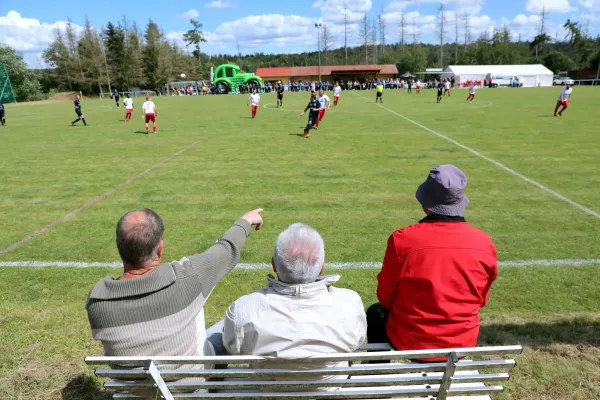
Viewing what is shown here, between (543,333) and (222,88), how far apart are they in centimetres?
5922

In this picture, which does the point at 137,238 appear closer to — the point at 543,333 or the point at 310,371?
the point at 310,371

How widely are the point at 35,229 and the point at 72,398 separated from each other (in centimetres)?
481

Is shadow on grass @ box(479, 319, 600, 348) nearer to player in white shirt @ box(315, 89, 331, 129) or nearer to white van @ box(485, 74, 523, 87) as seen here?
player in white shirt @ box(315, 89, 331, 129)

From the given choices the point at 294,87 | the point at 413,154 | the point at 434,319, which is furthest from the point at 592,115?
the point at 294,87

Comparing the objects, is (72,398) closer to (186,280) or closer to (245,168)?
(186,280)

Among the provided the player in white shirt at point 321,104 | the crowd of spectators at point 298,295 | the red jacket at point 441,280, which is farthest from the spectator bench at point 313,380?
the player in white shirt at point 321,104

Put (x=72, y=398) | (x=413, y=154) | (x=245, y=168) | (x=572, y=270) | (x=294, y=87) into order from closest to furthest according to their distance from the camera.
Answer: (x=72, y=398) → (x=572, y=270) → (x=245, y=168) → (x=413, y=154) → (x=294, y=87)

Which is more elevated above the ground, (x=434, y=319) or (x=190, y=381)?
(x=434, y=319)

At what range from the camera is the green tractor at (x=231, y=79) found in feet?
190

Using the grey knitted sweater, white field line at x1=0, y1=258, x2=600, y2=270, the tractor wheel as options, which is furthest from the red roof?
the grey knitted sweater

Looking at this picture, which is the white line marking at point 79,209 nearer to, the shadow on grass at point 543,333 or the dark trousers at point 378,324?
the dark trousers at point 378,324

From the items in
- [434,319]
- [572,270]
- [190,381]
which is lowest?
[572,270]

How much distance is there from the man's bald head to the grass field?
5.26ft

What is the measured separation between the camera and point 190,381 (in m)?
2.43
